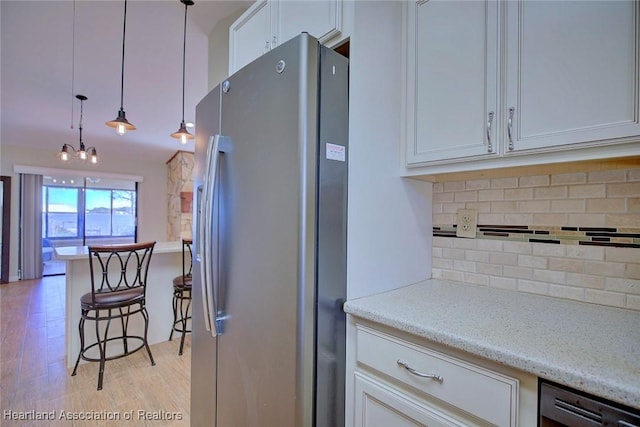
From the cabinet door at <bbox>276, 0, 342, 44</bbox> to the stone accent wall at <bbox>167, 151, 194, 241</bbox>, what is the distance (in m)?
5.12

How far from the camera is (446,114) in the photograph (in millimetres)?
1131

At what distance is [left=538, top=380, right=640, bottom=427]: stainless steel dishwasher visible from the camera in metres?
0.57

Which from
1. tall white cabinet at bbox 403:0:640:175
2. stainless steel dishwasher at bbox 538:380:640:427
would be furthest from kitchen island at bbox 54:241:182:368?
stainless steel dishwasher at bbox 538:380:640:427

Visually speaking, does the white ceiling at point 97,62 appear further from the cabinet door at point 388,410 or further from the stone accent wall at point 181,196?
the cabinet door at point 388,410

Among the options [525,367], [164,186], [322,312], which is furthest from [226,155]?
[164,186]

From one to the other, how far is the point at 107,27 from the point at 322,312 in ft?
9.85

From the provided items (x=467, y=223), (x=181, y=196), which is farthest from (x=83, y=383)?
(x=181, y=196)

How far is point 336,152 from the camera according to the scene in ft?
3.34

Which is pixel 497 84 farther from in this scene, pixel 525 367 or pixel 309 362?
pixel 309 362

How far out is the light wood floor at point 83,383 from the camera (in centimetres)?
184

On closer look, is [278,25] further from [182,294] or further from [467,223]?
[182,294]

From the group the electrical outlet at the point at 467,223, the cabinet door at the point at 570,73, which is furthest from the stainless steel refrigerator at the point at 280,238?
the electrical outlet at the point at 467,223

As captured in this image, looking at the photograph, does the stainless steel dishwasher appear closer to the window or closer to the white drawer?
the white drawer

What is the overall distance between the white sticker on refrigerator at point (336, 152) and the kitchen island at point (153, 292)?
7.43 feet
